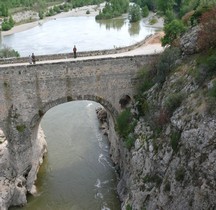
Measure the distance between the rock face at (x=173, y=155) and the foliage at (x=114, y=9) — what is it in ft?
191

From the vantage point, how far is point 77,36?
188ft

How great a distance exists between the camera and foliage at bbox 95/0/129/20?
7758 cm

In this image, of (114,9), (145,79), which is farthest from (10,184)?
(114,9)

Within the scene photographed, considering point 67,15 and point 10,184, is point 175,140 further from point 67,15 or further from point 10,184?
point 67,15

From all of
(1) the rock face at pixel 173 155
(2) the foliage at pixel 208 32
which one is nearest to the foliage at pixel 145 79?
(1) the rock face at pixel 173 155

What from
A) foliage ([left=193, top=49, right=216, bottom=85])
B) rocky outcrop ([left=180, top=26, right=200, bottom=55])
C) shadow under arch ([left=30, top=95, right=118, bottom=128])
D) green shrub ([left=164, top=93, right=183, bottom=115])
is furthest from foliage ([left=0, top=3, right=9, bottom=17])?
green shrub ([left=164, top=93, right=183, bottom=115])

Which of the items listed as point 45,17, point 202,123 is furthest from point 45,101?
point 45,17

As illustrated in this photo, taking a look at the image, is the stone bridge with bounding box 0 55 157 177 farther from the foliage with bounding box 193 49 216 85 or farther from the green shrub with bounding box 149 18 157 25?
the green shrub with bounding box 149 18 157 25

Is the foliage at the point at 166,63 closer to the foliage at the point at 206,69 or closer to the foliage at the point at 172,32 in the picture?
the foliage at the point at 206,69

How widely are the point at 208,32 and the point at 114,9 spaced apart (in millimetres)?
65254

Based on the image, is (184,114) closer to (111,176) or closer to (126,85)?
(126,85)

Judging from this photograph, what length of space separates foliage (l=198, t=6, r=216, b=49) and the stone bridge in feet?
12.6

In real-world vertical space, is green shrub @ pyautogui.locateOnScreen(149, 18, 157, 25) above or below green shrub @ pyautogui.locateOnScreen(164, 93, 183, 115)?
below

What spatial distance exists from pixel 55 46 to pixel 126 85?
29311 millimetres
